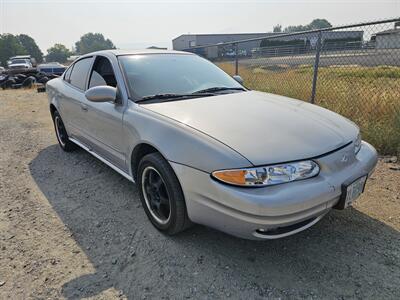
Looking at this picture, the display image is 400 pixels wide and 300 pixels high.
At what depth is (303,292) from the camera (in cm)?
202

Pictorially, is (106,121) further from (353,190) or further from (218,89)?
(353,190)

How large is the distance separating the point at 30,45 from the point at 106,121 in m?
119

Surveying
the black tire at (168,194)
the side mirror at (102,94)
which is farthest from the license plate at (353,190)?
the side mirror at (102,94)

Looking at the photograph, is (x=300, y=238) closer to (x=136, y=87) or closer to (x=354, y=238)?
(x=354, y=238)

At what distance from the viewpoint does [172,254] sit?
245 cm

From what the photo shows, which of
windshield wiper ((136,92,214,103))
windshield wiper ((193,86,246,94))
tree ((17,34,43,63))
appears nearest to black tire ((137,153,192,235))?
windshield wiper ((136,92,214,103))

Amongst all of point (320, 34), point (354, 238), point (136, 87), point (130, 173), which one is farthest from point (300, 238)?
point (320, 34)

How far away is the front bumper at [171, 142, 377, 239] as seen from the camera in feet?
6.30

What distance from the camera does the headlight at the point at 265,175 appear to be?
6.46 ft

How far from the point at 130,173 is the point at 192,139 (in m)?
1.04

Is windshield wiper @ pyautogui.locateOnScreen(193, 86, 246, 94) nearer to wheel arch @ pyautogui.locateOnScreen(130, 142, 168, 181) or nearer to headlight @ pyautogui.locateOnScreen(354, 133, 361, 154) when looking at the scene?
wheel arch @ pyautogui.locateOnScreen(130, 142, 168, 181)

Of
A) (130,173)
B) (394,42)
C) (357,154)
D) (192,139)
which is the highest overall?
(394,42)

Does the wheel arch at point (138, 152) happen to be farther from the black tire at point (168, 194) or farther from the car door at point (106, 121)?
the car door at point (106, 121)

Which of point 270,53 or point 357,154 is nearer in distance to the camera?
point 357,154
